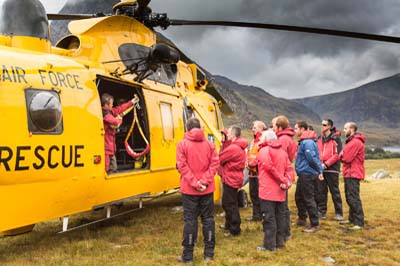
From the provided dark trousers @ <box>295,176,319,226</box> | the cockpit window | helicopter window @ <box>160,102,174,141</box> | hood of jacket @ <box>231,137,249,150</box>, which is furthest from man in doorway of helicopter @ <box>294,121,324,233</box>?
the cockpit window

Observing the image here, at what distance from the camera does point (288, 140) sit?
7.04 meters

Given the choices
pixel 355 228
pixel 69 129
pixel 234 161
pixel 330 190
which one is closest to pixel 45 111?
pixel 69 129

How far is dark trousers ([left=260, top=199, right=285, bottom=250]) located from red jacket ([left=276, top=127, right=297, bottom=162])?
117 cm

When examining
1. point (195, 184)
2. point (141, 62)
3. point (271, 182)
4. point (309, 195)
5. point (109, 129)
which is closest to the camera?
point (195, 184)

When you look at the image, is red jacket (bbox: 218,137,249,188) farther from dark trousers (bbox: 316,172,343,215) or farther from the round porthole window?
the round porthole window

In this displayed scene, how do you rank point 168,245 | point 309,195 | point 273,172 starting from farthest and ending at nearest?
point 309,195 → point 168,245 → point 273,172

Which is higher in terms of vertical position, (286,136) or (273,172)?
(286,136)

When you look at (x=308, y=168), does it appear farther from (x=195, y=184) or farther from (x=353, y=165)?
(x=195, y=184)

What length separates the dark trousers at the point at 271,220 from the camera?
6.12m

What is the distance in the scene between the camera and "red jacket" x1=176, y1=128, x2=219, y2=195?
5504mm

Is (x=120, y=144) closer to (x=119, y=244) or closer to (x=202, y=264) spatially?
(x=119, y=244)

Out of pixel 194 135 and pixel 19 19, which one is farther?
pixel 19 19

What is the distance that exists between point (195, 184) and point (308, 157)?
9.48 feet

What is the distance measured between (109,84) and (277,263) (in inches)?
202
